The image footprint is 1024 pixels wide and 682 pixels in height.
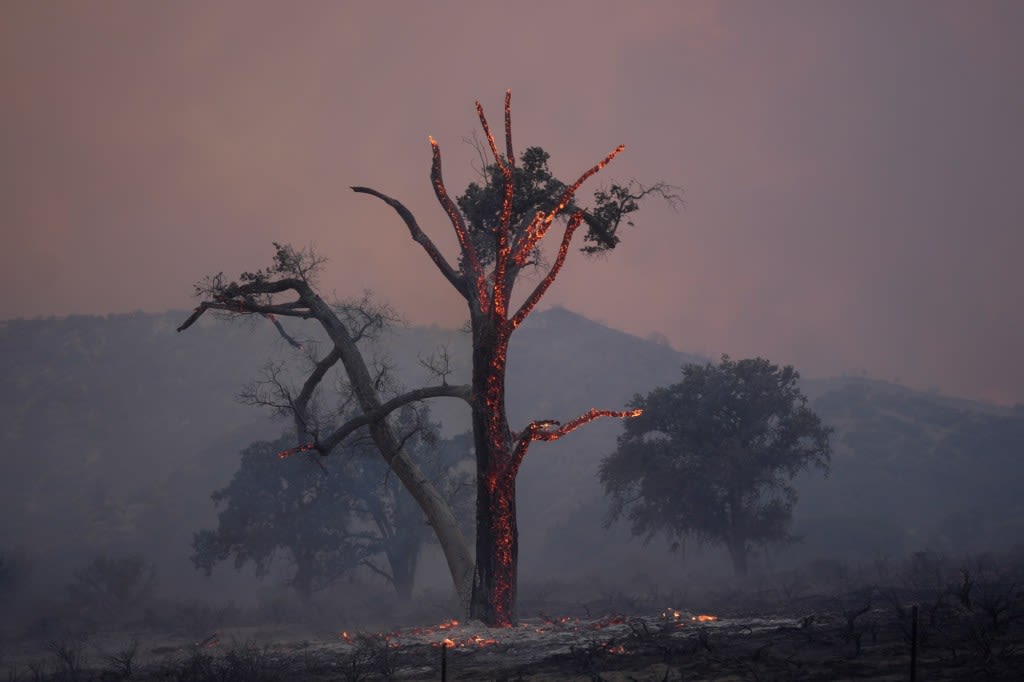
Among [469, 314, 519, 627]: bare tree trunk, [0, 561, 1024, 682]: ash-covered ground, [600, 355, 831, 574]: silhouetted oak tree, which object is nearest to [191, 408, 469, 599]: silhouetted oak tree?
[600, 355, 831, 574]: silhouetted oak tree

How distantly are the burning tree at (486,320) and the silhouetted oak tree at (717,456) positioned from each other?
21.9 metres

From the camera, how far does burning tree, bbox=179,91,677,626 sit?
1684cm

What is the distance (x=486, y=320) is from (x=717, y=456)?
81.1ft

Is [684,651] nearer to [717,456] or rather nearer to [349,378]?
[349,378]

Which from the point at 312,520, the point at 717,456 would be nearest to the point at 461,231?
the point at 717,456

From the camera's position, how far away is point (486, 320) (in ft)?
56.7

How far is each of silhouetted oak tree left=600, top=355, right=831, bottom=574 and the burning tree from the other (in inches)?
861

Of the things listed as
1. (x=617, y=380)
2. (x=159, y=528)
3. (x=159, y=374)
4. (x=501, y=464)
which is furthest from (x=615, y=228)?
(x=159, y=374)

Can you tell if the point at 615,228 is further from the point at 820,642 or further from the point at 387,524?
the point at 387,524

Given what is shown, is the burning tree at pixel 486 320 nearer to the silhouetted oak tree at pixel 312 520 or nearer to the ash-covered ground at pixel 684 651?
the ash-covered ground at pixel 684 651

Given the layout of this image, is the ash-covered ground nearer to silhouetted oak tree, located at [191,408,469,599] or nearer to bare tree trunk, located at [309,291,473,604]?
bare tree trunk, located at [309,291,473,604]

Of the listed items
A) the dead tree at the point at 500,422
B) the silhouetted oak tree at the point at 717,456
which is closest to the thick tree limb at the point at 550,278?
the dead tree at the point at 500,422

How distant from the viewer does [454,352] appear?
61.5 feet

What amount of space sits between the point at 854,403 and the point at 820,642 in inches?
3660
